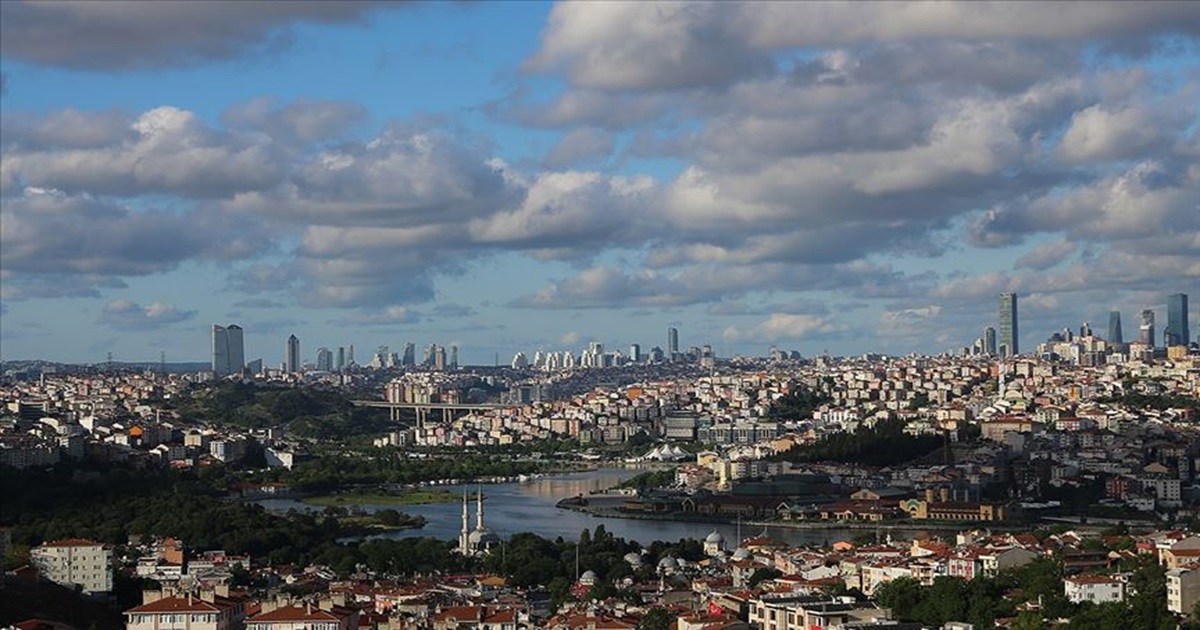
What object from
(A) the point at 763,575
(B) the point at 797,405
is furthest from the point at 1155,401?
(A) the point at 763,575

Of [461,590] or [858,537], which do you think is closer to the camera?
[461,590]

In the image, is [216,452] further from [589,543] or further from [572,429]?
[589,543]

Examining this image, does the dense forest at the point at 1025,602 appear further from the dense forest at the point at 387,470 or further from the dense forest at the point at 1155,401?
the dense forest at the point at 1155,401

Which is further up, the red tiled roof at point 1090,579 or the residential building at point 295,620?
the residential building at point 295,620

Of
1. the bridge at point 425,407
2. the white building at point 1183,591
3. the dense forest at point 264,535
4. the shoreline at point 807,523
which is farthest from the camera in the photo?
the bridge at point 425,407

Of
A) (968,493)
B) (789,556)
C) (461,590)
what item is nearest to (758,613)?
(461,590)

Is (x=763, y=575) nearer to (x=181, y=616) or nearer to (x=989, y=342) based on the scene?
(x=181, y=616)

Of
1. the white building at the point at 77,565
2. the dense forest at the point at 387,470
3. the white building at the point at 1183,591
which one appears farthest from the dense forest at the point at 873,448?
the white building at the point at 1183,591
